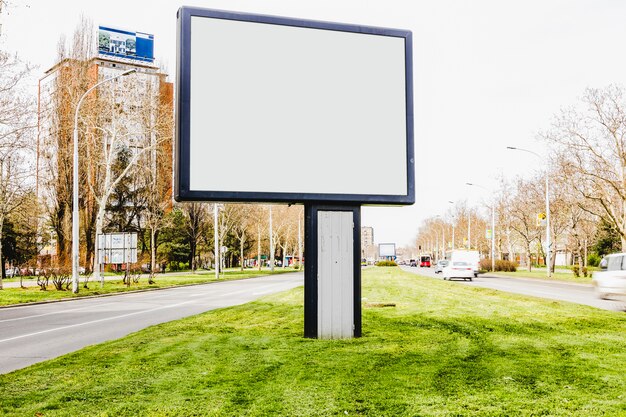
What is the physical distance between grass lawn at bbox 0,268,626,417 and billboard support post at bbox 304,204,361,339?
48cm

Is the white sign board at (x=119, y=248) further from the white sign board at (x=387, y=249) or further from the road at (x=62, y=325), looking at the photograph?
the white sign board at (x=387, y=249)

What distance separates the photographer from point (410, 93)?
1052 cm

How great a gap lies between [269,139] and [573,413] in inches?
249

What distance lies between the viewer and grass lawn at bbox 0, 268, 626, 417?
5.52 m

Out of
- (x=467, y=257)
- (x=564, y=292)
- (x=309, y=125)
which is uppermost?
(x=309, y=125)

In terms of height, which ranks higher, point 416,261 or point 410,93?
point 410,93

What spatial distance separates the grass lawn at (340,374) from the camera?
552cm

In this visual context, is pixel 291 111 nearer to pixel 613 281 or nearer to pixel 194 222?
pixel 613 281

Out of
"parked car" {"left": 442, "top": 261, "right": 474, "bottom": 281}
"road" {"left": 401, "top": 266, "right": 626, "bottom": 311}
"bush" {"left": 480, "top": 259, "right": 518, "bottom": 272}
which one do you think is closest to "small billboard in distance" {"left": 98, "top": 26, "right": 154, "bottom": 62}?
"bush" {"left": 480, "top": 259, "right": 518, "bottom": 272}

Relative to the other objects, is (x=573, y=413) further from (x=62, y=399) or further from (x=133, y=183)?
(x=133, y=183)

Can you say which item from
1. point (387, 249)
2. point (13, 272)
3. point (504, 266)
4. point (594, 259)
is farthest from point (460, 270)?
point (387, 249)

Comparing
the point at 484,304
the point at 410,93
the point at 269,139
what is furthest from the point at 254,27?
the point at 484,304

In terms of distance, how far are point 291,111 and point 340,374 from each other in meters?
4.83

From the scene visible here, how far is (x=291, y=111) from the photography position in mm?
10016
